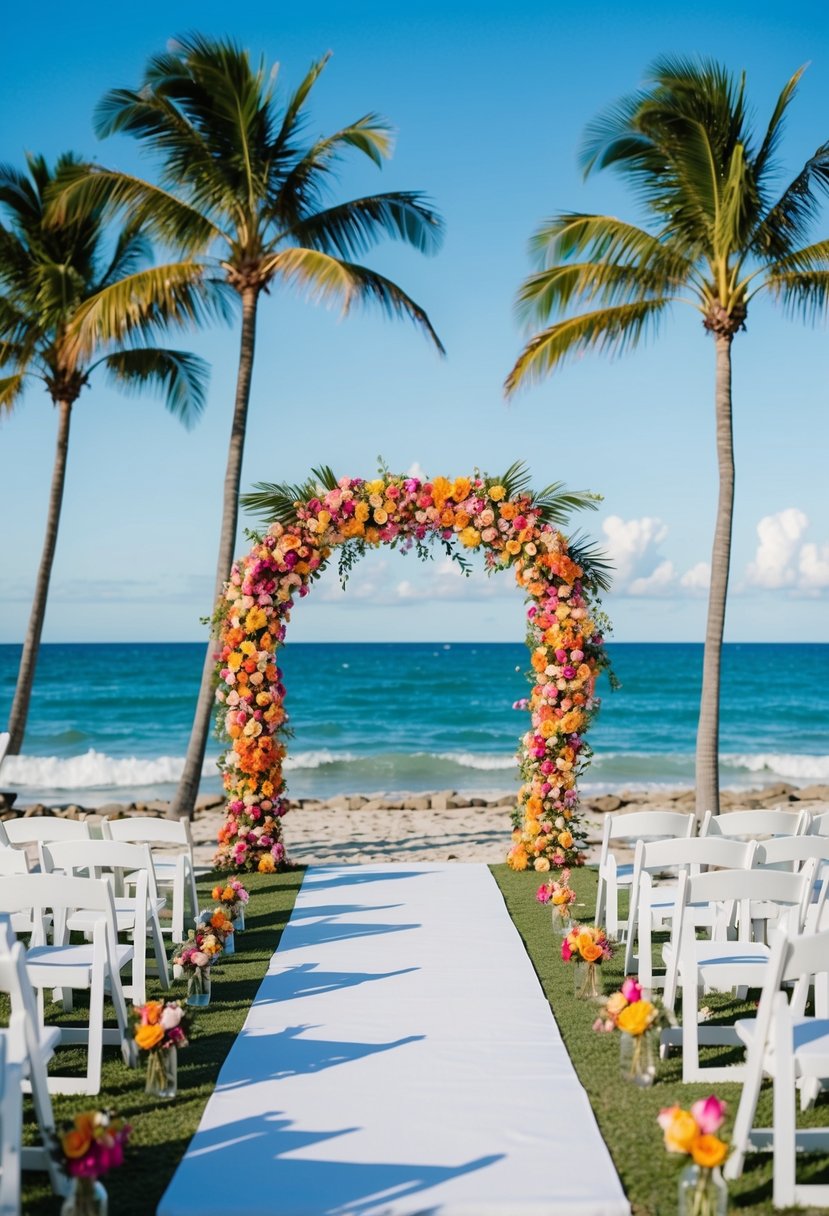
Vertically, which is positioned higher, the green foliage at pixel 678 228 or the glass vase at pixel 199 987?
the green foliage at pixel 678 228

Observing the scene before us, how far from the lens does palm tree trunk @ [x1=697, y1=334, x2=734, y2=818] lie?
11.2 m

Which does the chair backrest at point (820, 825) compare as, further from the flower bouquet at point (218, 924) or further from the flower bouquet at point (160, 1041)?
the flower bouquet at point (160, 1041)

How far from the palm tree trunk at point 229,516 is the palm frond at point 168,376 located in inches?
121

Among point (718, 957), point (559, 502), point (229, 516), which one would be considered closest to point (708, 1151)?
point (718, 957)

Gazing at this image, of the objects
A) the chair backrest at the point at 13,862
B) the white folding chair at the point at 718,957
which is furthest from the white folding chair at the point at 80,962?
the white folding chair at the point at 718,957

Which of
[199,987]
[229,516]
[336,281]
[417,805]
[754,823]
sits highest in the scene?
[336,281]

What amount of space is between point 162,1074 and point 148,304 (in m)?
9.71

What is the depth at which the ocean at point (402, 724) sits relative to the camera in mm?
24766

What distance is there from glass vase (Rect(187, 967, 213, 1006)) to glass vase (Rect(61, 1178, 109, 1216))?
106 inches

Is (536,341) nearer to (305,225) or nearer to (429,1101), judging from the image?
(305,225)

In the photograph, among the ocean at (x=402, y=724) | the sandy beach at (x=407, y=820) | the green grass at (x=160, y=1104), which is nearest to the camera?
the green grass at (x=160, y=1104)

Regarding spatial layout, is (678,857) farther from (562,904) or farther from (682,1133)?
(682,1133)

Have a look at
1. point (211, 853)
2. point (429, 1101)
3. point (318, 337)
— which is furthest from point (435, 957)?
point (318, 337)

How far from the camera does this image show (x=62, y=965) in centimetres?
482
